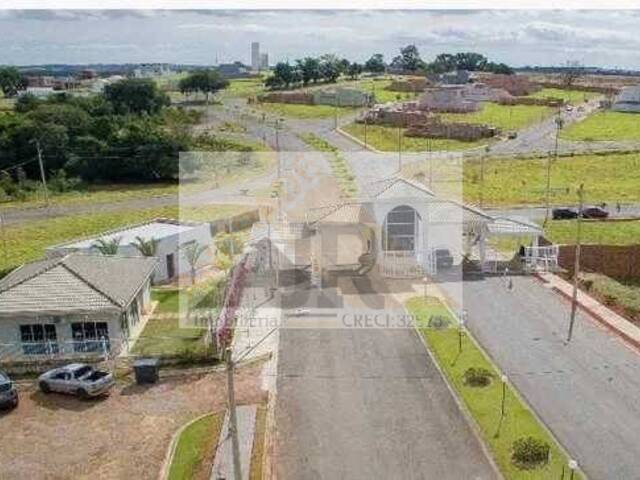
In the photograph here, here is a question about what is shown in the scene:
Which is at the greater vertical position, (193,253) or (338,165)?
(193,253)

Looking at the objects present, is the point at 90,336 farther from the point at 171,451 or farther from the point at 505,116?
the point at 505,116

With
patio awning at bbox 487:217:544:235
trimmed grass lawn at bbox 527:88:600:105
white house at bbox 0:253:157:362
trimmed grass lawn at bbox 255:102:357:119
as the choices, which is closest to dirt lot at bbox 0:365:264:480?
white house at bbox 0:253:157:362

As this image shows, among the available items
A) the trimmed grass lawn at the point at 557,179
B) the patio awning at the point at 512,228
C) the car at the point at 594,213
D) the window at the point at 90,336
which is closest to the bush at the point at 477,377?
the window at the point at 90,336

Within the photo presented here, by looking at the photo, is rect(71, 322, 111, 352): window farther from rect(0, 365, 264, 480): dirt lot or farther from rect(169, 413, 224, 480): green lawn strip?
rect(169, 413, 224, 480): green lawn strip

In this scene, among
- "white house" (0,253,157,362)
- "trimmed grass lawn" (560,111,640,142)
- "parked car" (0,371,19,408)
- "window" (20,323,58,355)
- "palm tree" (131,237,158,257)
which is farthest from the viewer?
"trimmed grass lawn" (560,111,640,142)

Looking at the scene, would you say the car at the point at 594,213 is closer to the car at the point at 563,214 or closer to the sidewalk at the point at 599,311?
the car at the point at 563,214

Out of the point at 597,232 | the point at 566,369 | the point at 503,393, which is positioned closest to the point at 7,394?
the point at 503,393

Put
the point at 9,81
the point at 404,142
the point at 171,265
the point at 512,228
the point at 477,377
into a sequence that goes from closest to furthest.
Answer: the point at 477,377
the point at 171,265
the point at 512,228
the point at 404,142
the point at 9,81

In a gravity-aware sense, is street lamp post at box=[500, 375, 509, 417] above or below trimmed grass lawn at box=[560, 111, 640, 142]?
above
